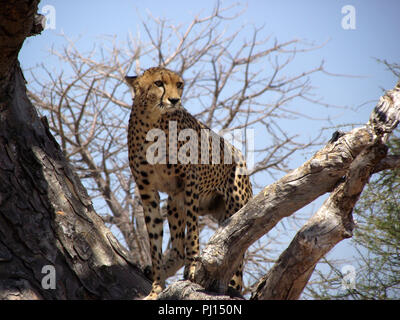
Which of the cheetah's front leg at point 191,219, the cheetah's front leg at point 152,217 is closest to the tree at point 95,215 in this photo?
the cheetah's front leg at point 152,217

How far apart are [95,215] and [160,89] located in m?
1.37

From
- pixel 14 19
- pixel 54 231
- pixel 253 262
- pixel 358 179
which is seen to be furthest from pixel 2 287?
pixel 253 262

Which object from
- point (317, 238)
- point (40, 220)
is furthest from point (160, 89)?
point (317, 238)

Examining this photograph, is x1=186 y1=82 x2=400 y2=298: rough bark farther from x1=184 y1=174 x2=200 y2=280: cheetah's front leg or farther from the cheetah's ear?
the cheetah's ear

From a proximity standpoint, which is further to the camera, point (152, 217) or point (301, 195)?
point (152, 217)

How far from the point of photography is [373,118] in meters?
3.94

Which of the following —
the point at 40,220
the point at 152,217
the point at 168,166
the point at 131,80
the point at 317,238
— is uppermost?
the point at 131,80

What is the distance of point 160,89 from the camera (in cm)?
554

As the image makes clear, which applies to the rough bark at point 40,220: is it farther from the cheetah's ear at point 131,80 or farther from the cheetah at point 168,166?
the cheetah's ear at point 131,80

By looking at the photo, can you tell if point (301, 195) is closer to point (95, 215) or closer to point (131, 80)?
point (95, 215)

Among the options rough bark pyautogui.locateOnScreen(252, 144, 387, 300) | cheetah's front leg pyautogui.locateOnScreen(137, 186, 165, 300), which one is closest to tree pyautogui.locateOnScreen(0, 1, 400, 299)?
rough bark pyautogui.locateOnScreen(252, 144, 387, 300)

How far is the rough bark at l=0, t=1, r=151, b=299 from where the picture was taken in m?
4.54

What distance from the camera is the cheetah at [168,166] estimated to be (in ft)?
18.3
